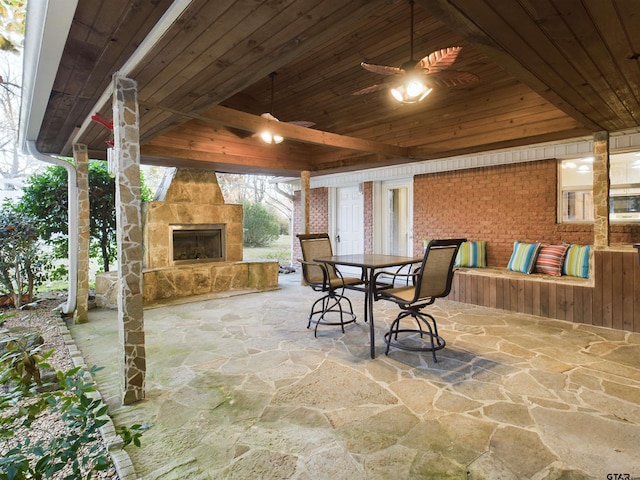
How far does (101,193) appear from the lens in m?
5.67

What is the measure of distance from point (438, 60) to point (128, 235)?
2.59 meters

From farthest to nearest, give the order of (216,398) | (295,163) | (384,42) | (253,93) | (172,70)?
(295,163)
(253,93)
(384,42)
(216,398)
(172,70)

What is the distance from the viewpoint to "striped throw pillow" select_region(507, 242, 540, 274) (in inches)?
201

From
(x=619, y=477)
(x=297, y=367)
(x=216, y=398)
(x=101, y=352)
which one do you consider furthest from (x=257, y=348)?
(x=619, y=477)

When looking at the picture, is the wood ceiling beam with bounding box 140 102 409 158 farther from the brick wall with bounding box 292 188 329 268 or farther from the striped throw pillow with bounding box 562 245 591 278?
the brick wall with bounding box 292 188 329 268

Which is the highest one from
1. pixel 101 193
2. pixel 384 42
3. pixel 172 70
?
pixel 384 42

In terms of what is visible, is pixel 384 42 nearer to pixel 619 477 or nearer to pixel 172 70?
pixel 172 70

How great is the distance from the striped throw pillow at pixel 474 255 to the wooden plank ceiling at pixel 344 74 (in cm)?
162

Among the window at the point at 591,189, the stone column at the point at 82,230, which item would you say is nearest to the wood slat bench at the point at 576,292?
the window at the point at 591,189

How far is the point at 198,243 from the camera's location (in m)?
6.71

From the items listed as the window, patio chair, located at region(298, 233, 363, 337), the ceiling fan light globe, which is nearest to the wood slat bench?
the window

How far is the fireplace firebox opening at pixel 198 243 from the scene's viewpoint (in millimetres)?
6301

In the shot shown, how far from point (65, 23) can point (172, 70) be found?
2.00 ft

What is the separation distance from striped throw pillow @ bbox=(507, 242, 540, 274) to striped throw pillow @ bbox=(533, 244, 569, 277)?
0.25ft
